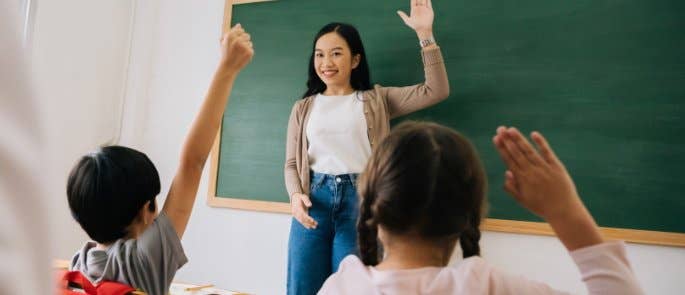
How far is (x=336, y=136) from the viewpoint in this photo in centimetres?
230

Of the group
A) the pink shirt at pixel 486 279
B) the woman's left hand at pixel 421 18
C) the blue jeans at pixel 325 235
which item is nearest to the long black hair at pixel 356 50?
the woman's left hand at pixel 421 18

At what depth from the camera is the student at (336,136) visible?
7.22ft

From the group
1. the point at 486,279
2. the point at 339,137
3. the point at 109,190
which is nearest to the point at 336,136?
the point at 339,137

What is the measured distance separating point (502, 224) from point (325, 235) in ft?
2.66

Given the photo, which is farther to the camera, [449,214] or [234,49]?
[234,49]

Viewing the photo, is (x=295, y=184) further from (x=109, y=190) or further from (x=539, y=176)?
(x=539, y=176)

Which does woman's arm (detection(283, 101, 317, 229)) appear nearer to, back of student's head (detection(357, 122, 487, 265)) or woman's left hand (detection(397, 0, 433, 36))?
woman's left hand (detection(397, 0, 433, 36))

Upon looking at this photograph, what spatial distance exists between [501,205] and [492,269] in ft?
5.29

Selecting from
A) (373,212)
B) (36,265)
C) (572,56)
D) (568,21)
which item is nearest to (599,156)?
(572,56)

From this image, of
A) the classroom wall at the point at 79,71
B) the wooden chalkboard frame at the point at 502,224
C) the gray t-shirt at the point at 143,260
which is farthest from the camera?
the classroom wall at the point at 79,71

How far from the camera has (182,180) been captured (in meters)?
1.11

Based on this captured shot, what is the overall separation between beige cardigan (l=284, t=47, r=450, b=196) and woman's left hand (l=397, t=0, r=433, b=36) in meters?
0.12

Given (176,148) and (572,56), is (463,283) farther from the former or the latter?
(176,148)

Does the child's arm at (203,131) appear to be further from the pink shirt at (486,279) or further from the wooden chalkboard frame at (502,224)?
the wooden chalkboard frame at (502,224)
